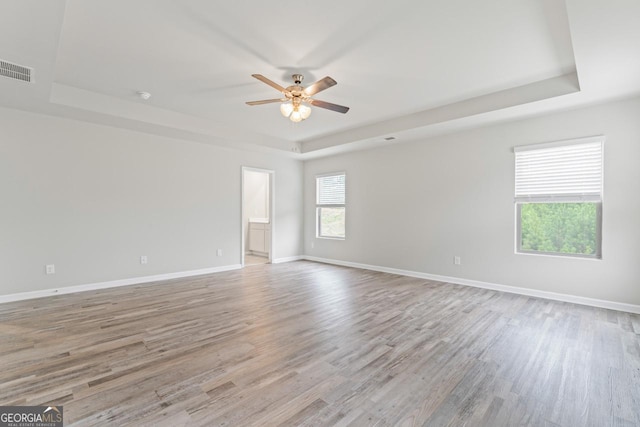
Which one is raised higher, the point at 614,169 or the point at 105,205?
the point at 614,169

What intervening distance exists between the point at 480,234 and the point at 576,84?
2.27 meters

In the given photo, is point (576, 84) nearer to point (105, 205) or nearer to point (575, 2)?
point (575, 2)

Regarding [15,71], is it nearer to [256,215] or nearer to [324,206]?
[324,206]

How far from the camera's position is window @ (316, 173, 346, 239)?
22.0 feet

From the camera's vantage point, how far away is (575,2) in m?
1.92

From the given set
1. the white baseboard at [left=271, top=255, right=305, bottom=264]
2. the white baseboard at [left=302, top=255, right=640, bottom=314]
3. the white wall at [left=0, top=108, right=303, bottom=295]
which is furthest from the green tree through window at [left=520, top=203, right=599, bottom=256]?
the white wall at [left=0, top=108, right=303, bottom=295]

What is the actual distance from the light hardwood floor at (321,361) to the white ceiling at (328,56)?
2578mm

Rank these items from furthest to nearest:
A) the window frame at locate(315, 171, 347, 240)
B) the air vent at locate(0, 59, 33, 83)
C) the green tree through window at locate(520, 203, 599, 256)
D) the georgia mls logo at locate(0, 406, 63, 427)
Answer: the window frame at locate(315, 171, 347, 240), the green tree through window at locate(520, 203, 599, 256), the air vent at locate(0, 59, 33, 83), the georgia mls logo at locate(0, 406, 63, 427)

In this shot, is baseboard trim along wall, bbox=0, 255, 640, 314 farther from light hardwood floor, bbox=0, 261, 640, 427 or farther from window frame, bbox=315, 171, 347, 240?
window frame, bbox=315, 171, 347, 240

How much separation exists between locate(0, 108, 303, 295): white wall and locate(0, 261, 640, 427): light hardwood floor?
68 centimetres

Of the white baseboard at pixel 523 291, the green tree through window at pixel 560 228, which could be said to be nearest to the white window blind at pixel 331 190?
the white baseboard at pixel 523 291

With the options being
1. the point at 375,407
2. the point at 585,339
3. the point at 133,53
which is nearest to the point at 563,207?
the point at 585,339

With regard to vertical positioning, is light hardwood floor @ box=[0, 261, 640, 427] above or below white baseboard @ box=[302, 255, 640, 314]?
below

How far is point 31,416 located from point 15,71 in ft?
10.3
